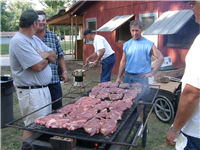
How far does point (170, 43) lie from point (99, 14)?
17.5ft

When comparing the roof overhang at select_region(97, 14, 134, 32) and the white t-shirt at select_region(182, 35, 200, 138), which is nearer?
the white t-shirt at select_region(182, 35, 200, 138)

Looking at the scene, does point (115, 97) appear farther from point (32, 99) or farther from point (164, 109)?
point (164, 109)

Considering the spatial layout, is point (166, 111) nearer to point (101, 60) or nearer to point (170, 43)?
point (101, 60)

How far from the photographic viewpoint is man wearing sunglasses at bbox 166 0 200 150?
1708mm

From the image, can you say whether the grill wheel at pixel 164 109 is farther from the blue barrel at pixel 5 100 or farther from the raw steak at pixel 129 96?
the blue barrel at pixel 5 100

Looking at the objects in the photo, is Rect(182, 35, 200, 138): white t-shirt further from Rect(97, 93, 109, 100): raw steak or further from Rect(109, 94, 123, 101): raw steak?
Rect(97, 93, 109, 100): raw steak

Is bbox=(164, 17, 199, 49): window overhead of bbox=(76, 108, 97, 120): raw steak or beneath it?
overhead

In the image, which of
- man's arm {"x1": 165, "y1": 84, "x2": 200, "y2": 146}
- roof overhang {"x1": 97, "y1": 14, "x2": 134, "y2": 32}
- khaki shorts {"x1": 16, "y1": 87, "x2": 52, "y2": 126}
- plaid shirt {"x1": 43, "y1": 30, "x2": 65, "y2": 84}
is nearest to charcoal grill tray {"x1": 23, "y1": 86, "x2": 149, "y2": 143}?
man's arm {"x1": 165, "y1": 84, "x2": 200, "y2": 146}

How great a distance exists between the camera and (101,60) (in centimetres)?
670

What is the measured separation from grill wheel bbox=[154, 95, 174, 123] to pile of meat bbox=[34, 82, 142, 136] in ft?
4.94

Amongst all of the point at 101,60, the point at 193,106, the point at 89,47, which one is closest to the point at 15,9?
the point at 89,47

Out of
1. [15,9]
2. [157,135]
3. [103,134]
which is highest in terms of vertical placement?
[15,9]

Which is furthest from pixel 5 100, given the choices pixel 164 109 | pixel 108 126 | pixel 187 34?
pixel 187 34

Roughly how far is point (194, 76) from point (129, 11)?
8096mm
